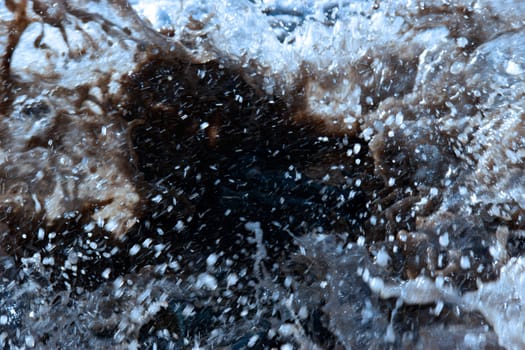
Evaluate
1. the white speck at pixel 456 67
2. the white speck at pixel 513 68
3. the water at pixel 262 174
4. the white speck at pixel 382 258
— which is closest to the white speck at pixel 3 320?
the water at pixel 262 174

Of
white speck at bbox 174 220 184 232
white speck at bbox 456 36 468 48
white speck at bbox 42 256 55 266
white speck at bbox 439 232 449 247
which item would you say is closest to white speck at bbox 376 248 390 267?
white speck at bbox 439 232 449 247

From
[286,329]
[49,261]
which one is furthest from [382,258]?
[49,261]

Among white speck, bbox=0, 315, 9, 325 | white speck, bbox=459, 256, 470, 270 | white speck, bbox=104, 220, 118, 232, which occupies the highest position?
white speck, bbox=459, 256, 470, 270

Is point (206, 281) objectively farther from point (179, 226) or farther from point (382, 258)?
point (382, 258)

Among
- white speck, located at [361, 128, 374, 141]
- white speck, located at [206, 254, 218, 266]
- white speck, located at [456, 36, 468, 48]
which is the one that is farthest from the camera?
white speck, located at [456, 36, 468, 48]

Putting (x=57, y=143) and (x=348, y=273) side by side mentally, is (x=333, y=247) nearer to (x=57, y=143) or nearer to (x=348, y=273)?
(x=348, y=273)

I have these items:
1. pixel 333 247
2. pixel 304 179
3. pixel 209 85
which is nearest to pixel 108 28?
pixel 209 85

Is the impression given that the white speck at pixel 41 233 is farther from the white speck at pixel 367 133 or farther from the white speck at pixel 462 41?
the white speck at pixel 462 41

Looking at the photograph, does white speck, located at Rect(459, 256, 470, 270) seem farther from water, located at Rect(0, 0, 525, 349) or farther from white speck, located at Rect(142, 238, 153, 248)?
white speck, located at Rect(142, 238, 153, 248)
